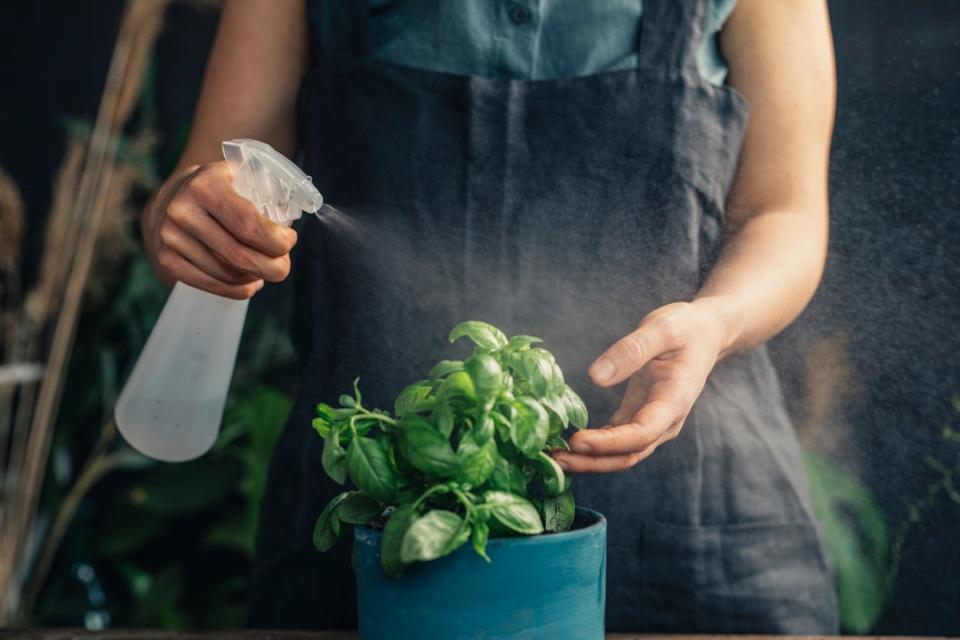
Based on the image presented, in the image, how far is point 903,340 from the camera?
882mm

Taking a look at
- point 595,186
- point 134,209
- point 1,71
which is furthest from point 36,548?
point 595,186

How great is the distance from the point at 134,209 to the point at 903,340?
4.71 feet

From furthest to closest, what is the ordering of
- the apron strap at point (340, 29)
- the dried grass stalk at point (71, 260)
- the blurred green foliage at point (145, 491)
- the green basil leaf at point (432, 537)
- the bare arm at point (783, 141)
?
Result: the blurred green foliage at point (145, 491) < the dried grass stalk at point (71, 260) < the apron strap at point (340, 29) < the bare arm at point (783, 141) < the green basil leaf at point (432, 537)

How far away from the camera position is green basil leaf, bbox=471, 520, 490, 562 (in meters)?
0.50

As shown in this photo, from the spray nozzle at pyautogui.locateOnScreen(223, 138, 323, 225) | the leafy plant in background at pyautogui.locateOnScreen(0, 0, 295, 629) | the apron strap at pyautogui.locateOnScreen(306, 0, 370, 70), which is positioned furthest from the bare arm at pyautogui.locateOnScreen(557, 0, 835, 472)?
the leafy plant in background at pyautogui.locateOnScreen(0, 0, 295, 629)

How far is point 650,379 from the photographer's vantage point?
0.69 m

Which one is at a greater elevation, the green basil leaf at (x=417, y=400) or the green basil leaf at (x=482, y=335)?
the green basil leaf at (x=482, y=335)

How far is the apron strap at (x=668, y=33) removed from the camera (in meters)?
0.91

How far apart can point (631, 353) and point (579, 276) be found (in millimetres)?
285

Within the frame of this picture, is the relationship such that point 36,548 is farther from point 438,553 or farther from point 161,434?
point 438,553

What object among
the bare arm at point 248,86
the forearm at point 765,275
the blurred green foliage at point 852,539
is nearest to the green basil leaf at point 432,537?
the forearm at point 765,275

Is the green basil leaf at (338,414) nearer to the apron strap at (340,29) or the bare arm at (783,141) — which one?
the bare arm at (783,141)

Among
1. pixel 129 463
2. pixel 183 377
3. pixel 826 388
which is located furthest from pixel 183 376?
pixel 129 463

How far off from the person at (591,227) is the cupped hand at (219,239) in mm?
82
